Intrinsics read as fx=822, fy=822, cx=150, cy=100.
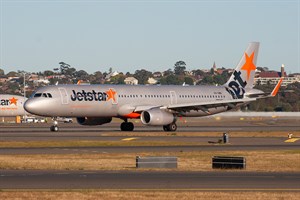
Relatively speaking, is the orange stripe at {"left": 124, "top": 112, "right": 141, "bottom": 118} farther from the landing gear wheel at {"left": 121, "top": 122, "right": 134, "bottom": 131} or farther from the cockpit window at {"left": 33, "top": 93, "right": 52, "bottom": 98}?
the cockpit window at {"left": 33, "top": 93, "right": 52, "bottom": 98}

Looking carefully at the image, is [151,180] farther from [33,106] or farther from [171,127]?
[171,127]

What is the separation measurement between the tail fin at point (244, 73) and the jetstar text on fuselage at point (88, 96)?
18.3 m

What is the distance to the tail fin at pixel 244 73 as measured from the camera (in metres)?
90.0

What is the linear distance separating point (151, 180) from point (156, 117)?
43281 mm

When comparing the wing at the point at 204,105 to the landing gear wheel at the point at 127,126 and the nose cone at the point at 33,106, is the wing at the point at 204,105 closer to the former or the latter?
the landing gear wheel at the point at 127,126

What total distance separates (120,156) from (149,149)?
Result: 624 cm

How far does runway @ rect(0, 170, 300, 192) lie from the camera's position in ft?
97.9

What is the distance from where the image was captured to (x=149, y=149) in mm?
51750

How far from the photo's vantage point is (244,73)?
91.0 m

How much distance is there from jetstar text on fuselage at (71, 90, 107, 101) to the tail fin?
60.0ft

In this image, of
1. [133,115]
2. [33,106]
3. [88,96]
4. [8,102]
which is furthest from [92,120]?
[8,102]

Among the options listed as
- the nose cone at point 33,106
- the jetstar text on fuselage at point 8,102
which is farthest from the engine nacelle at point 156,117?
the jetstar text on fuselage at point 8,102

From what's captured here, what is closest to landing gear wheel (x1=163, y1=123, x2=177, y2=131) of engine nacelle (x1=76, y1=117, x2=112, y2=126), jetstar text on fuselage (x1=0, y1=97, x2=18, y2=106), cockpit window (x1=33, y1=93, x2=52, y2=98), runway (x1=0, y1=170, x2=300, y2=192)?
engine nacelle (x1=76, y1=117, x2=112, y2=126)

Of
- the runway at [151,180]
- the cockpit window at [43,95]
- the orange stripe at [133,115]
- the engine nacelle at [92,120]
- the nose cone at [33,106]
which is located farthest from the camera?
the engine nacelle at [92,120]
